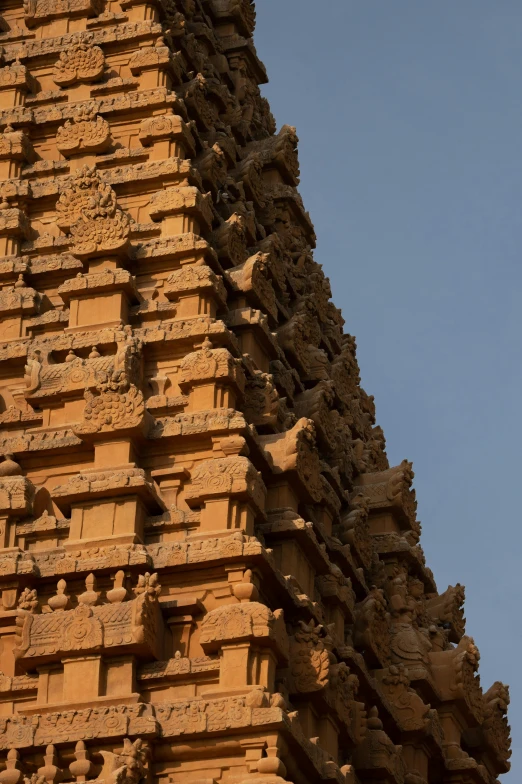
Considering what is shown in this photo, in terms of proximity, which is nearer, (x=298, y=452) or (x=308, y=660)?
(x=308, y=660)

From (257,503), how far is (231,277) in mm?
5672

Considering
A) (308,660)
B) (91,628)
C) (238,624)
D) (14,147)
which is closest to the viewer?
(238,624)

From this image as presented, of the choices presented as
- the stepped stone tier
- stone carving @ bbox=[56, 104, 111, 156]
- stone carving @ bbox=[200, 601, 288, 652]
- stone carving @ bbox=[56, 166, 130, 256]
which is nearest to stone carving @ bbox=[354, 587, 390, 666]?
the stepped stone tier

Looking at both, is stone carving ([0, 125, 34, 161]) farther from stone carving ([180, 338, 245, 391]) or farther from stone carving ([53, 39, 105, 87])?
stone carving ([180, 338, 245, 391])

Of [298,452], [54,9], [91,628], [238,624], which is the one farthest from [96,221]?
[238,624]

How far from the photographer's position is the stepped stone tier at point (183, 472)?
27.0m

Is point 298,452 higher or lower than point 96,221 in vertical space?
lower

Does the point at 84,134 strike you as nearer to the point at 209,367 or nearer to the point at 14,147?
the point at 14,147

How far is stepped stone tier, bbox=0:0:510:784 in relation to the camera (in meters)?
27.0

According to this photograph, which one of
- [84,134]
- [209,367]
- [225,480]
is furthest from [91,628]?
[84,134]

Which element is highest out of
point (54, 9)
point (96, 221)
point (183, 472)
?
point (54, 9)

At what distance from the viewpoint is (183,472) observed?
29.4 meters

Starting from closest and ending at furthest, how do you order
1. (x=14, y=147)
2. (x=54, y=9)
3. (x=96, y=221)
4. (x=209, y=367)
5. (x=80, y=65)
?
(x=209, y=367) → (x=96, y=221) → (x=14, y=147) → (x=80, y=65) → (x=54, y=9)

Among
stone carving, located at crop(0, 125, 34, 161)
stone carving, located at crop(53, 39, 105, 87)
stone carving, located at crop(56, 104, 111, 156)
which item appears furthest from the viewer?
stone carving, located at crop(53, 39, 105, 87)
